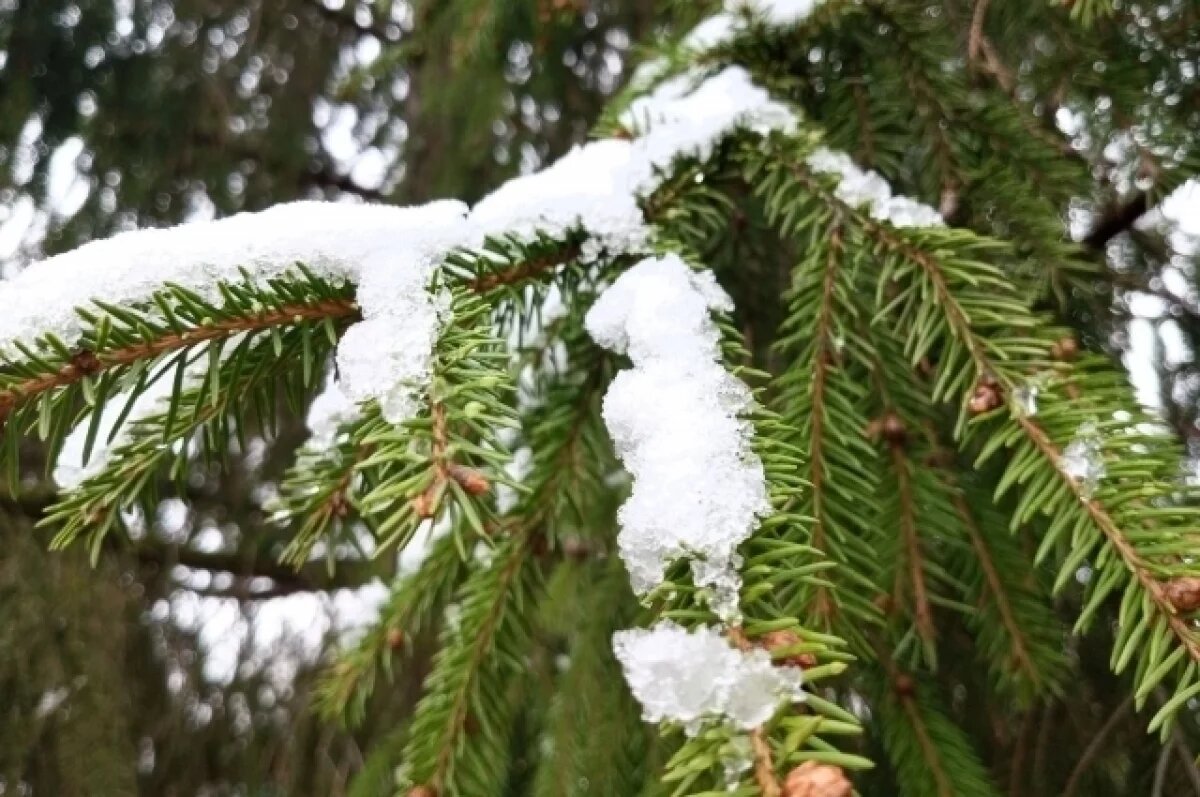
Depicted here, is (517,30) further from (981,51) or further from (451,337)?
(451,337)

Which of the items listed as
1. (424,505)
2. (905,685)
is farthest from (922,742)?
(424,505)

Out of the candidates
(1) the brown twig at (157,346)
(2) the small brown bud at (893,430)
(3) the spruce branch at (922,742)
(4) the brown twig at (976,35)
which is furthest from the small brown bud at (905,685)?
(4) the brown twig at (976,35)

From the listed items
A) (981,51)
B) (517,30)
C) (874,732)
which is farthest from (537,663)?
(517,30)

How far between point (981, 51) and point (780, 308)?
14.4 inches

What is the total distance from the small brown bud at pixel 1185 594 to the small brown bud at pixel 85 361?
623 millimetres

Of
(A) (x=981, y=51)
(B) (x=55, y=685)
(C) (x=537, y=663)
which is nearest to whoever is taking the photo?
(A) (x=981, y=51)

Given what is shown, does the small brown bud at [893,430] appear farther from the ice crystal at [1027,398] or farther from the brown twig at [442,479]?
the brown twig at [442,479]

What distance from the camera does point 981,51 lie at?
974 mm

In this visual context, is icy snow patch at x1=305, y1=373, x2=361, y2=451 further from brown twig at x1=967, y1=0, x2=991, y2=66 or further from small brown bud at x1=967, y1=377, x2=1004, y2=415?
brown twig at x1=967, y1=0, x2=991, y2=66

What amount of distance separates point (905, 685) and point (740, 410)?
0.35 meters

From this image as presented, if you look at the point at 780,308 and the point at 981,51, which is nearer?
the point at 981,51

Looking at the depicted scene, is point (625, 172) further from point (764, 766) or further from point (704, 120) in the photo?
point (764, 766)

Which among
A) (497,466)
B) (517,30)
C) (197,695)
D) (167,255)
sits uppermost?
(517,30)

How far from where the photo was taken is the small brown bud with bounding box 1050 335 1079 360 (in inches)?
26.3
